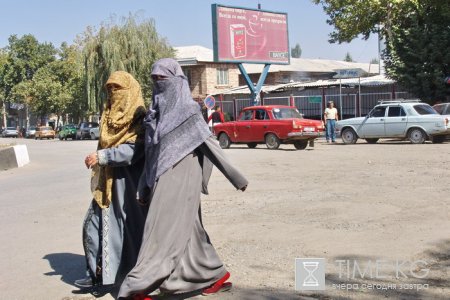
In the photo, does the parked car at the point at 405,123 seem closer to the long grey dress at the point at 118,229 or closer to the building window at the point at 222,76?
the long grey dress at the point at 118,229

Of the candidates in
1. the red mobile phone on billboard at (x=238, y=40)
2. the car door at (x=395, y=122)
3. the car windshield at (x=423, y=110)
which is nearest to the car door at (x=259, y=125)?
the car door at (x=395, y=122)

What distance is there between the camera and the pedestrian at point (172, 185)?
4.07 m

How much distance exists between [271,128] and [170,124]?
16614 mm

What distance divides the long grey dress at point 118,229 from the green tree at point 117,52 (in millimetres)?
39823

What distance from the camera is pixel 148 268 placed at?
4.02 meters

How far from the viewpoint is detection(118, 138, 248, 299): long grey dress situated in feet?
13.2

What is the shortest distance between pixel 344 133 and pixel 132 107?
62.2 ft

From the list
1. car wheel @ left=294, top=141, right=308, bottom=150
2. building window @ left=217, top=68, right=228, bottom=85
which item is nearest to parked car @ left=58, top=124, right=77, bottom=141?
building window @ left=217, top=68, right=228, bottom=85

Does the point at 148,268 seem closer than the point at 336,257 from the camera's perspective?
Yes

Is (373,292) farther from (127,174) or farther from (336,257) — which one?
(127,174)

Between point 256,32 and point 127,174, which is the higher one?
point 256,32

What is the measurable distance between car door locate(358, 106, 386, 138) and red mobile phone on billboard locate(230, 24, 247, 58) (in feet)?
33.3

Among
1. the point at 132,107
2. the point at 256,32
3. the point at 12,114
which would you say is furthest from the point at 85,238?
the point at 12,114

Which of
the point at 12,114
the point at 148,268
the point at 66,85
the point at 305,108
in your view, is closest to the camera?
the point at 148,268
